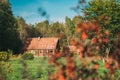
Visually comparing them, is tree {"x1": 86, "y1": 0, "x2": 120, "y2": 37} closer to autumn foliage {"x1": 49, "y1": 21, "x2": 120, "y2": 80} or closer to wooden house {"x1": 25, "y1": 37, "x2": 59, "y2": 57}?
wooden house {"x1": 25, "y1": 37, "x2": 59, "y2": 57}

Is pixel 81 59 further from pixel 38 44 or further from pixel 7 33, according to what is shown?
pixel 38 44

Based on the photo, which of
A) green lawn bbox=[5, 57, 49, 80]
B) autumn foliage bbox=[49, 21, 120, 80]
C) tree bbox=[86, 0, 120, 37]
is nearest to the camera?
autumn foliage bbox=[49, 21, 120, 80]

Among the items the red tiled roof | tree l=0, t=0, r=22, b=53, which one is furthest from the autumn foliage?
the red tiled roof

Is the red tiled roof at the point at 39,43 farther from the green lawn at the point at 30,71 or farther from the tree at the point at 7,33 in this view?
the green lawn at the point at 30,71

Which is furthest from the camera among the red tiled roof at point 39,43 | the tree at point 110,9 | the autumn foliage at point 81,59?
the red tiled roof at point 39,43

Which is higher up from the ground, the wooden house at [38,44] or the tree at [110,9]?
the tree at [110,9]

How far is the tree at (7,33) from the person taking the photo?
243 ft

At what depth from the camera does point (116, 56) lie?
385cm

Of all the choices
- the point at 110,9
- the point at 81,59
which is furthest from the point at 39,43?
the point at 81,59

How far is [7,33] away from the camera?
2936 inches

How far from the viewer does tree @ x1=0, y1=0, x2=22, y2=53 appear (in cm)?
7418

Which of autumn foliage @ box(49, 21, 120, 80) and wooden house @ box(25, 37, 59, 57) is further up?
autumn foliage @ box(49, 21, 120, 80)

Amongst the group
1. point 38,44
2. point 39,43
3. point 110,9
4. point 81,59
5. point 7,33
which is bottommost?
point 38,44

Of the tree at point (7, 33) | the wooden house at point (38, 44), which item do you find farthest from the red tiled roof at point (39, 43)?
the tree at point (7, 33)
